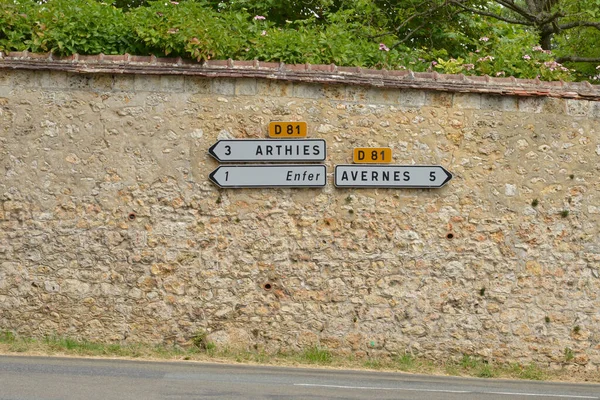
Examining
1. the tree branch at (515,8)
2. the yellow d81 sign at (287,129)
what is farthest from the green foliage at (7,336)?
the tree branch at (515,8)

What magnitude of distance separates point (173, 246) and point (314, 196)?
186cm


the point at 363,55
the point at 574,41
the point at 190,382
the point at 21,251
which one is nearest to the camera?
the point at 190,382

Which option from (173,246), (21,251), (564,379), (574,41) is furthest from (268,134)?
(574,41)

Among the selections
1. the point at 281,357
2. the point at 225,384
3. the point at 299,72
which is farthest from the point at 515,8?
the point at 225,384

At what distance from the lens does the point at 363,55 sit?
1137cm

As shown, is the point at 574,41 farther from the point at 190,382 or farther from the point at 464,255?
the point at 190,382

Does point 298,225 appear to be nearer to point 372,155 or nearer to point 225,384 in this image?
point 372,155

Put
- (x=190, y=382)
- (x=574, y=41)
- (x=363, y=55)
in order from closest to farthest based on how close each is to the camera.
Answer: (x=190, y=382) < (x=363, y=55) < (x=574, y=41)

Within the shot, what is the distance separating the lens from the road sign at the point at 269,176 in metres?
10.3

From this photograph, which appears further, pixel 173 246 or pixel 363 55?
pixel 363 55

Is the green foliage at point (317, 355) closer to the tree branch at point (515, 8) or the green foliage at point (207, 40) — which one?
the green foliage at point (207, 40)

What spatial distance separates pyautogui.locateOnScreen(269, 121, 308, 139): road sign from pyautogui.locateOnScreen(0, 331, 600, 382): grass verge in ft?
8.71

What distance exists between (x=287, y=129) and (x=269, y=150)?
0.35m

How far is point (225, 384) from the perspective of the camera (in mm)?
8266
